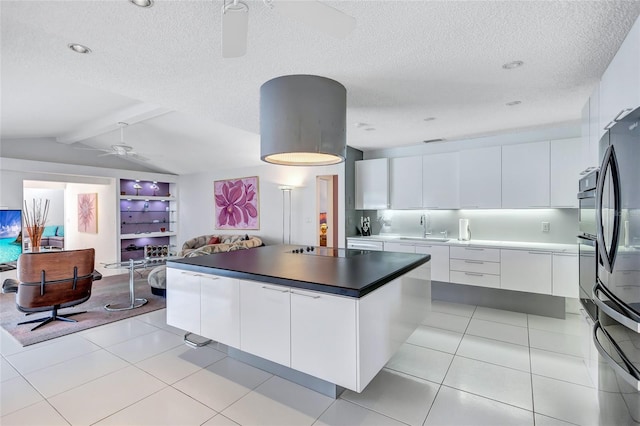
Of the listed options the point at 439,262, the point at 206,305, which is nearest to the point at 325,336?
the point at 206,305

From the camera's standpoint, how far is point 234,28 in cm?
149

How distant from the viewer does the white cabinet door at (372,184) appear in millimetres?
5020

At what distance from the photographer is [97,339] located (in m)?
3.19

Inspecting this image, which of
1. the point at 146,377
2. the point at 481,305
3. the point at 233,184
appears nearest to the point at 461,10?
the point at 146,377

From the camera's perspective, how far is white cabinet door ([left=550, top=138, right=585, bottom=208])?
365cm

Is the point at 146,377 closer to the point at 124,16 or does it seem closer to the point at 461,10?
the point at 124,16

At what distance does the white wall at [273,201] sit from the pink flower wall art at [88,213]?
225cm

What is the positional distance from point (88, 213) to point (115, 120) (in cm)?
449

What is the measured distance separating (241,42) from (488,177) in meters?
3.76

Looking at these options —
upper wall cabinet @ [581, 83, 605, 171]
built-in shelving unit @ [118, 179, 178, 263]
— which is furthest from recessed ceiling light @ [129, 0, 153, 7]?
built-in shelving unit @ [118, 179, 178, 263]

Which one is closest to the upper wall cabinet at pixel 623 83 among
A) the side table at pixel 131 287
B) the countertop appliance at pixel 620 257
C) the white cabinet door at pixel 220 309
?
the countertop appliance at pixel 620 257

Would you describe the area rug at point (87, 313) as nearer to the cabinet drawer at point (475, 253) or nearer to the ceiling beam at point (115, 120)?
the ceiling beam at point (115, 120)

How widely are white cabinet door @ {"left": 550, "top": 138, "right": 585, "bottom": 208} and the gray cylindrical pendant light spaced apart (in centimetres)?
295

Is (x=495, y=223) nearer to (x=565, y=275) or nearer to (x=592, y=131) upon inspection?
(x=565, y=275)
